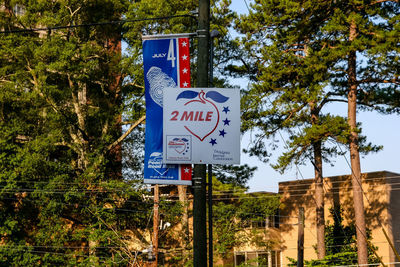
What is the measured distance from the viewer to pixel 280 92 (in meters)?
32.1

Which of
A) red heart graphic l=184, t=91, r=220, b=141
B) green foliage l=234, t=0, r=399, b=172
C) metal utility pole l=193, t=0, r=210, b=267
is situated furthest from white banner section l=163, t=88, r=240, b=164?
green foliage l=234, t=0, r=399, b=172

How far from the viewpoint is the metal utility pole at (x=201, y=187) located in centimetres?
767

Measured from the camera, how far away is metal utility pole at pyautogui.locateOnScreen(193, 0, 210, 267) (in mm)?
7672

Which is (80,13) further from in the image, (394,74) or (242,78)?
(394,74)

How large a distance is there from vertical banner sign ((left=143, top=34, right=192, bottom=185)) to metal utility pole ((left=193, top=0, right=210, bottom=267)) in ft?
1.07

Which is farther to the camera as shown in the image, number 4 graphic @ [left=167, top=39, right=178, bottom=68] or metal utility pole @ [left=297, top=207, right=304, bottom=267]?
metal utility pole @ [left=297, top=207, right=304, bottom=267]

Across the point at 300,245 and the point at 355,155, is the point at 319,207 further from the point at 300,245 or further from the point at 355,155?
the point at 300,245

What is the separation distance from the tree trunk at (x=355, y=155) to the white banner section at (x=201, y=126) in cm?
2204

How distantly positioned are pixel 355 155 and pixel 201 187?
76.9ft

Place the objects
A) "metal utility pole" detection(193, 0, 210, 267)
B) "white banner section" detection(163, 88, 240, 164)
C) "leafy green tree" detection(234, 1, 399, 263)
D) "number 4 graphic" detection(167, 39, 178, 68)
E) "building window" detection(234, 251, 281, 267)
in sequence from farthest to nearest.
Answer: "building window" detection(234, 251, 281, 267)
"leafy green tree" detection(234, 1, 399, 263)
"number 4 graphic" detection(167, 39, 178, 68)
"white banner section" detection(163, 88, 240, 164)
"metal utility pole" detection(193, 0, 210, 267)

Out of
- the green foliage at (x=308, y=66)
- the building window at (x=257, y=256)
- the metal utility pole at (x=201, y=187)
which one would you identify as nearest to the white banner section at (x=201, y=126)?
the metal utility pole at (x=201, y=187)

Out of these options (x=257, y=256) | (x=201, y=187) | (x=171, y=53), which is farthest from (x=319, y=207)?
(x=201, y=187)

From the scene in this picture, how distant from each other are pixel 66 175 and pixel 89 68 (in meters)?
6.77

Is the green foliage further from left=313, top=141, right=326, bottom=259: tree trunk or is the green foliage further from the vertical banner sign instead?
the vertical banner sign
